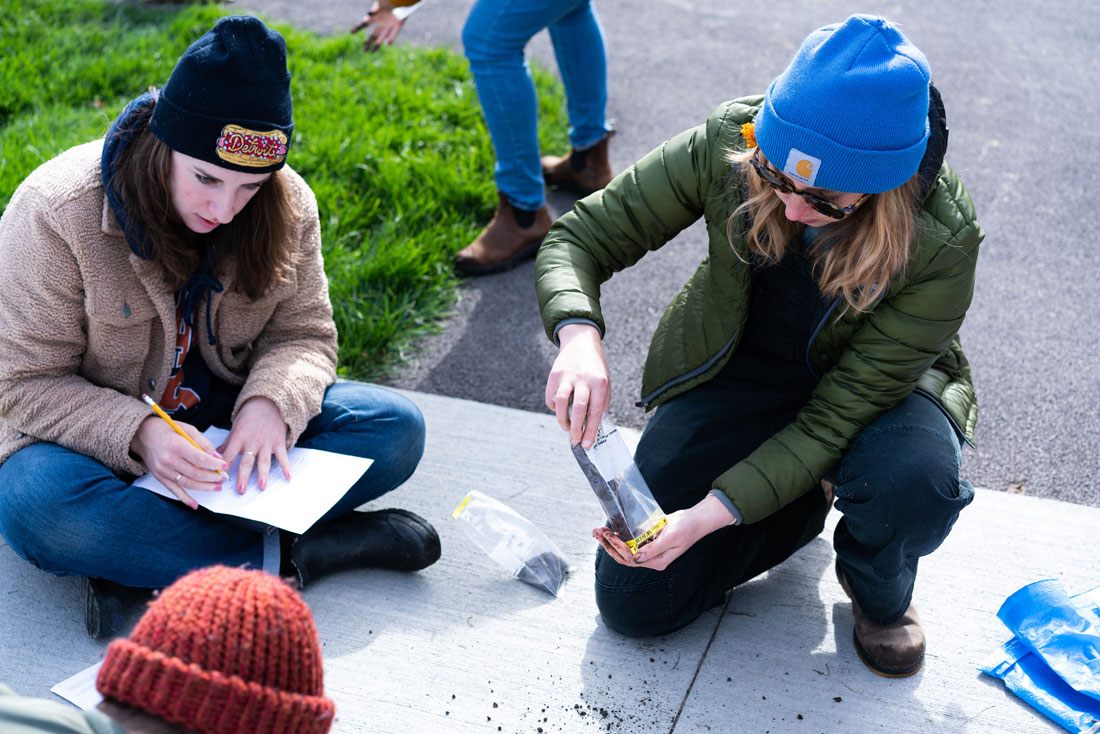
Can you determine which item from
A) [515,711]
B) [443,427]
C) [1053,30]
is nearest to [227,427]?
[443,427]

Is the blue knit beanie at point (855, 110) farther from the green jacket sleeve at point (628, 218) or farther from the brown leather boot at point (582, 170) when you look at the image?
the brown leather boot at point (582, 170)

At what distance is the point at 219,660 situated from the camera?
118 cm

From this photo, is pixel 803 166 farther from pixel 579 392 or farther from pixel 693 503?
pixel 693 503

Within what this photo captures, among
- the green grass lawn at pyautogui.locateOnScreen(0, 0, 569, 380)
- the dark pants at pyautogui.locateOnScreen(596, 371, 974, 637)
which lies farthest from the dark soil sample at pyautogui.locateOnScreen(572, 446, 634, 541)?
the green grass lawn at pyautogui.locateOnScreen(0, 0, 569, 380)

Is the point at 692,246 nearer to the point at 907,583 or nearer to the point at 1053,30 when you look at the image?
the point at 907,583

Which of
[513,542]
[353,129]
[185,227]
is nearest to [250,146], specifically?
[185,227]

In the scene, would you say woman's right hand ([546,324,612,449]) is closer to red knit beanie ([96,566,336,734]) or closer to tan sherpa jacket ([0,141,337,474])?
tan sherpa jacket ([0,141,337,474])

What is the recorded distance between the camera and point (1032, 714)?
86.1 inches

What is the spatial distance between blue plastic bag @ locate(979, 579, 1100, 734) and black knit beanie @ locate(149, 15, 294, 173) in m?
2.01

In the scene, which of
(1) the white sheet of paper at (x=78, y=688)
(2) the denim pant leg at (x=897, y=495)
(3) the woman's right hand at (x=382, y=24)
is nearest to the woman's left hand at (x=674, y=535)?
(2) the denim pant leg at (x=897, y=495)

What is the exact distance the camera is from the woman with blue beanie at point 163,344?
216 centimetres

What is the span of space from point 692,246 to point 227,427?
2.28 m

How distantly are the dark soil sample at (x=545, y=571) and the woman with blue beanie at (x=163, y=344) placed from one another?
0.79 feet

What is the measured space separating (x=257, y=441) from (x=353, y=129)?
2596 mm
